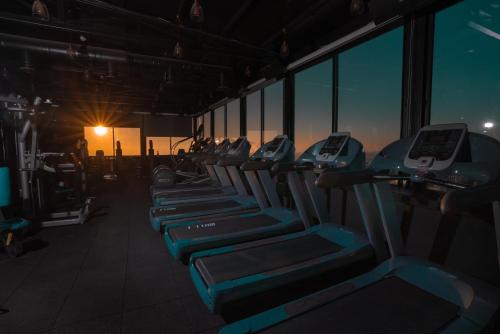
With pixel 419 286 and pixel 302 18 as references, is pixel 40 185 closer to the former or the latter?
pixel 302 18

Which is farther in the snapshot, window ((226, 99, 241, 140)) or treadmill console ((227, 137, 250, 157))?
window ((226, 99, 241, 140))

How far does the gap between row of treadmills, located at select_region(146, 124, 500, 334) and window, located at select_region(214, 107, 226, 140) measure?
5964 mm

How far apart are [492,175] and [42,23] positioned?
4823 millimetres

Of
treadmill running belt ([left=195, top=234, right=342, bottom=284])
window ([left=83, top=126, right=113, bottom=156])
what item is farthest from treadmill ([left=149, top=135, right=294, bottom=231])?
window ([left=83, top=126, right=113, bottom=156])

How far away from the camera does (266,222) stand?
2920mm

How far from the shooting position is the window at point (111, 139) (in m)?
11.2

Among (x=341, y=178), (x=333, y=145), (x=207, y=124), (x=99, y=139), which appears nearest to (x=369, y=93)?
(x=333, y=145)

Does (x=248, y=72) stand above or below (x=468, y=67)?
above

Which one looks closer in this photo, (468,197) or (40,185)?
(468,197)

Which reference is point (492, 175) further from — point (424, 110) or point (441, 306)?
point (424, 110)

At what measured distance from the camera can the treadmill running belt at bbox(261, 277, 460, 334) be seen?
1.22 m

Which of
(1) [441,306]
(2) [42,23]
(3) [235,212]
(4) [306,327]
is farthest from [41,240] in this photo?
(1) [441,306]

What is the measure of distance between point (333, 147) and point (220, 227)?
1.48 meters

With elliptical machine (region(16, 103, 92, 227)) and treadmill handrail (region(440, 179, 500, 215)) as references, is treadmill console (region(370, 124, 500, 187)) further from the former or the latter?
elliptical machine (region(16, 103, 92, 227))
